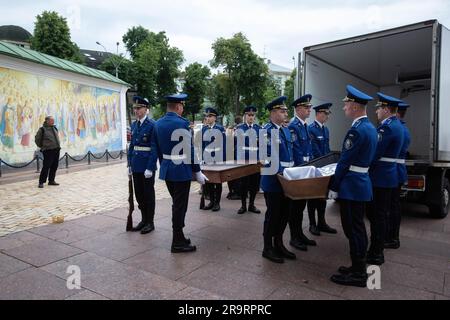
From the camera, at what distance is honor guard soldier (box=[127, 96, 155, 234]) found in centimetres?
533

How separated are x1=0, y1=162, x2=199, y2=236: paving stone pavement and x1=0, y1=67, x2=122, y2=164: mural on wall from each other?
2.55 m

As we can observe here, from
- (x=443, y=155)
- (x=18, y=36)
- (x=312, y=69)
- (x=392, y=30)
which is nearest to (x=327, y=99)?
(x=312, y=69)

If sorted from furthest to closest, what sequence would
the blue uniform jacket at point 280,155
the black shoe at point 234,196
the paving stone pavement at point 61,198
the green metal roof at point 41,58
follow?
the green metal roof at point 41,58, the black shoe at point 234,196, the paving stone pavement at point 61,198, the blue uniform jacket at point 280,155

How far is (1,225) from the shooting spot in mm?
5602

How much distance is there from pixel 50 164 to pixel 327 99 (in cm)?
716

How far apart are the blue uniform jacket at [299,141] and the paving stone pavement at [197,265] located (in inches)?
47.3

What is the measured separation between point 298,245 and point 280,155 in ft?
4.19

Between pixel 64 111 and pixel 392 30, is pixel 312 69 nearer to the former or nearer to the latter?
pixel 392 30

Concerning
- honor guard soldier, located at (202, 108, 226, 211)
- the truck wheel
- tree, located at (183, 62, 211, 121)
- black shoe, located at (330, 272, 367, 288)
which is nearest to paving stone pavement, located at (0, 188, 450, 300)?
black shoe, located at (330, 272, 367, 288)

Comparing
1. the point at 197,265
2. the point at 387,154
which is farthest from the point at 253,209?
the point at 387,154

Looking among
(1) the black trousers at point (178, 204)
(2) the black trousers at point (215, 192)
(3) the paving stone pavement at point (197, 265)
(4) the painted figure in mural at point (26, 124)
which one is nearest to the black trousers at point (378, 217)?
(3) the paving stone pavement at point (197, 265)

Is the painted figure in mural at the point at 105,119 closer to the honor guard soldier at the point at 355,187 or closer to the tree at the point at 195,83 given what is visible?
the honor guard soldier at the point at 355,187

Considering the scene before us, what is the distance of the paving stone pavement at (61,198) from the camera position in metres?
6.05
